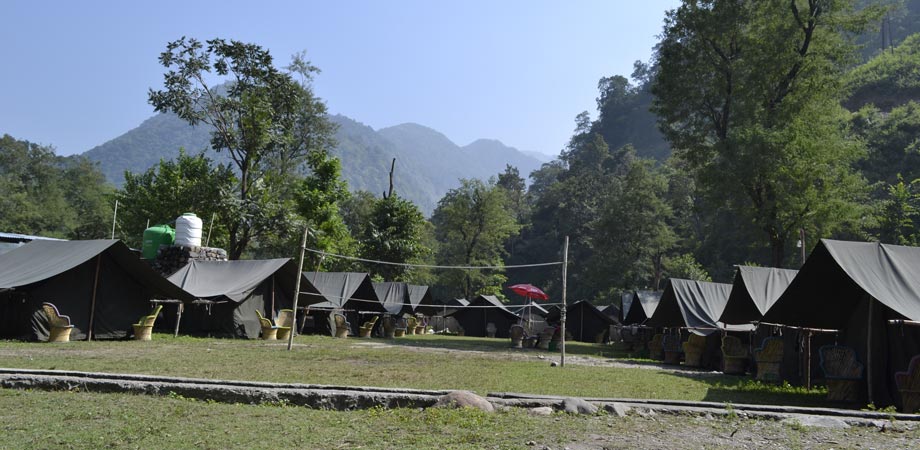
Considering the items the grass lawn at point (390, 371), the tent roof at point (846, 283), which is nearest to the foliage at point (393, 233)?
the grass lawn at point (390, 371)

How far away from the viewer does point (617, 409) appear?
283 inches

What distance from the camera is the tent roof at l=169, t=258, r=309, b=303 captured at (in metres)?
20.1

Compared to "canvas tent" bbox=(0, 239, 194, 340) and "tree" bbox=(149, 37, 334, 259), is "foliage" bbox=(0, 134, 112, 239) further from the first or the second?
"canvas tent" bbox=(0, 239, 194, 340)

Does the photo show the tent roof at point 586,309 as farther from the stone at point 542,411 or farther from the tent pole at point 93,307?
the stone at point 542,411

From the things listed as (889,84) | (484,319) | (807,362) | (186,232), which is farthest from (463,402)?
(889,84)

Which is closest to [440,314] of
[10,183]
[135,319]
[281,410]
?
[135,319]

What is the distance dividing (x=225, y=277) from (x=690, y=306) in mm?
14127

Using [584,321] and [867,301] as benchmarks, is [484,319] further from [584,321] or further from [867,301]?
[867,301]

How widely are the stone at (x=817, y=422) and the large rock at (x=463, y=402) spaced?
3.12 meters

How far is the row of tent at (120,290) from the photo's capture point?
1549 cm

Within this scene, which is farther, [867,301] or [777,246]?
[777,246]

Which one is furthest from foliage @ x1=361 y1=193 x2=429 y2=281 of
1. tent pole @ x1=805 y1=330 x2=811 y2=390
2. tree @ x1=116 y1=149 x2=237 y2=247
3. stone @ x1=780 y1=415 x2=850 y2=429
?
stone @ x1=780 y1=415 x2=850 y2=429

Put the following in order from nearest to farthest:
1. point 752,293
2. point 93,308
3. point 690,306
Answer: point 752,293
point 93,308
point 690,306

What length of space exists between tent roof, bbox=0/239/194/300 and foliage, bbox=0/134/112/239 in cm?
3496
